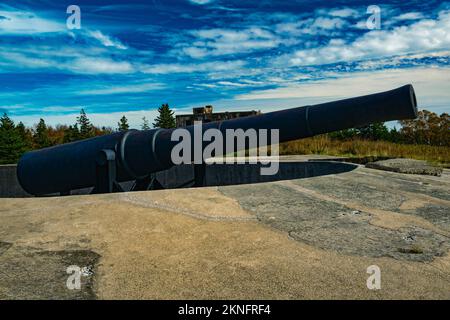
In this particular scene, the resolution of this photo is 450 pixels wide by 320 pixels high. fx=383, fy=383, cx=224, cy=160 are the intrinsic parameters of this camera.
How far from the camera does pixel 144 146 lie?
667 cm

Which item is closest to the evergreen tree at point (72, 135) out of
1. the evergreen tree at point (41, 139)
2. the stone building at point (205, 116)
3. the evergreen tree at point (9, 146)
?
the evergreen tree at point (41, 139)

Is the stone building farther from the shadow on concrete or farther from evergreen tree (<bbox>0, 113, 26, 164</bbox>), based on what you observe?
the shadow on concrete

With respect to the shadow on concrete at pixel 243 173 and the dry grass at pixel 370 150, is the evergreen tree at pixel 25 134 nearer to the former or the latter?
the dry grass at pixel 370 150

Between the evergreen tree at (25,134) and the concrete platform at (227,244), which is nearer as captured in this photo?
the concrete platform at (227,244)

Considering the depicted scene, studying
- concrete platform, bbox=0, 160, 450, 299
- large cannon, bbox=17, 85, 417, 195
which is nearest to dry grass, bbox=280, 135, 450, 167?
large cannon, bbox=17, 85, 417, 195

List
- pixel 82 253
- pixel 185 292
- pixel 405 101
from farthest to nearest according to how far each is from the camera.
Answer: pixel 405 101
pixel 82 253
pixel 185 292

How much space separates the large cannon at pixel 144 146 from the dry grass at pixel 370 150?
23.2 ft

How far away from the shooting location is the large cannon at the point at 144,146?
519cm

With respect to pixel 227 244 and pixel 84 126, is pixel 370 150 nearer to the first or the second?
pixel 227 244

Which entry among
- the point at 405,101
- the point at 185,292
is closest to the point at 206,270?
the point at 185,292
